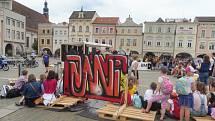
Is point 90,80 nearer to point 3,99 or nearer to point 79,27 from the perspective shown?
point 3,99

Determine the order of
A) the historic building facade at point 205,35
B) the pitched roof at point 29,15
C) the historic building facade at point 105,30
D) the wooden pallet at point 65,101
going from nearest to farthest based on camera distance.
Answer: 1. the wooden pallet at point 65,101
2. the historic building facade at point 205,35
3. the historic building facade at point 105,30
4. the pitched roof at point 29,15

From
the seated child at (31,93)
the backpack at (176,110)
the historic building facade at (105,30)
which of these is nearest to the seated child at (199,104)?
the backpack at (176,110)

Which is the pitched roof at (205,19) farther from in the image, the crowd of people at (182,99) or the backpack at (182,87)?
the backpack at (182,87)

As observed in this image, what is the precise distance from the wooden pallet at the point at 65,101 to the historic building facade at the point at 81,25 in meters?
53.9

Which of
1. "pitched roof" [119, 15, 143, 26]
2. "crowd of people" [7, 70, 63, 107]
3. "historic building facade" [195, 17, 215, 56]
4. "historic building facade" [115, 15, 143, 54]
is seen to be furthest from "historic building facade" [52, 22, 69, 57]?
"crowd of people" [7, 70, 63, 107]

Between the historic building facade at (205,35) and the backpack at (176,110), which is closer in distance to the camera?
the backpack at (176,110)

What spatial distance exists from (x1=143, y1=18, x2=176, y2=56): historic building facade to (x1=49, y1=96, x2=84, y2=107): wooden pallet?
5082 centimetres

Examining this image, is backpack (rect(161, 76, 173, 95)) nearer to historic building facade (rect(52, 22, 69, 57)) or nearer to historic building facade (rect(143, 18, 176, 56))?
historic building facade (rect(143, 18, 176, 56))

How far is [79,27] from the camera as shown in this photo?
206 feet

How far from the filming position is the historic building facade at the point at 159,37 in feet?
187

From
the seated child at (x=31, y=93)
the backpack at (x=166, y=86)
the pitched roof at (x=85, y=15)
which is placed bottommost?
the seated child at (x=31, y=93)

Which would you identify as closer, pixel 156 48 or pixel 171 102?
pixel 171 102

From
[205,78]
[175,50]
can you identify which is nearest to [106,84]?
[205,78]

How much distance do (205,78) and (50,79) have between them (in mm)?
7523
